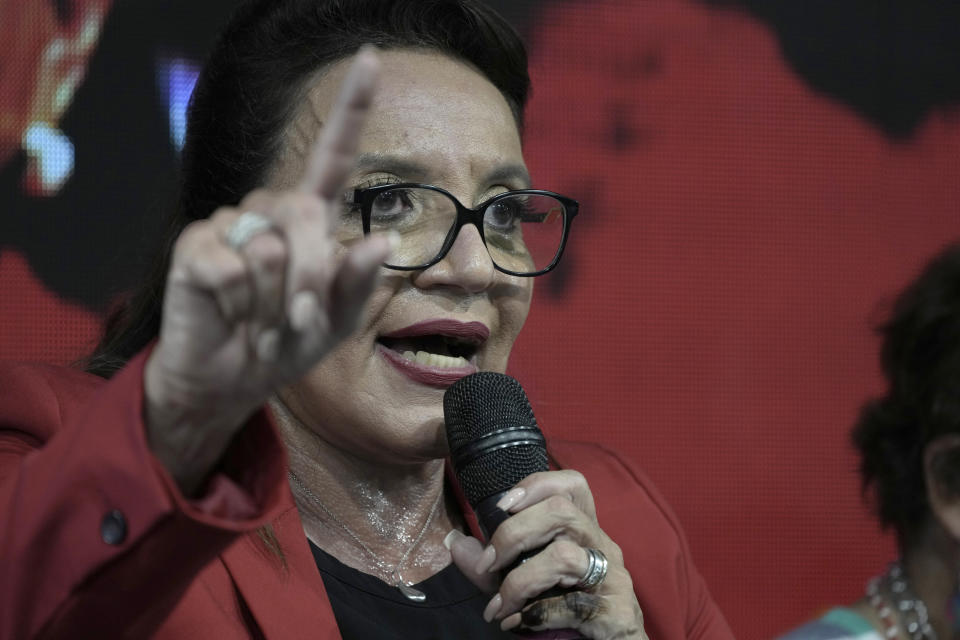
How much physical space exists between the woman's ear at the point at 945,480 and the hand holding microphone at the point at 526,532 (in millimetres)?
333

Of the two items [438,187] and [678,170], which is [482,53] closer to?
[438,187]

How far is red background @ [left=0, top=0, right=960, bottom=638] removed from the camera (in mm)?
2195

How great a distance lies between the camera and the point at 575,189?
2.19m

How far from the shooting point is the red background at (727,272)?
2.20 m

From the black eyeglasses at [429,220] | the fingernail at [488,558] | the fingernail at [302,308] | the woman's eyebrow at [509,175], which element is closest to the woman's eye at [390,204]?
the black eyeglasses at [429,220]

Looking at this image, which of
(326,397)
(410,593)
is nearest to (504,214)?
(326,397)

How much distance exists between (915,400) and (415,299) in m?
0.60

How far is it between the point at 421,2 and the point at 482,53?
0.37 feet

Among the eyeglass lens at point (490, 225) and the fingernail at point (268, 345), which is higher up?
the fingernail at point (268, 345)

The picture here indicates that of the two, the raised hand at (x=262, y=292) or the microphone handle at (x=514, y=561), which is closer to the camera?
the raised hand at (x=262, y=292)

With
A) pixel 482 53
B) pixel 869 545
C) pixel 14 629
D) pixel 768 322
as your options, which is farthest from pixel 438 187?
pixel 869 545

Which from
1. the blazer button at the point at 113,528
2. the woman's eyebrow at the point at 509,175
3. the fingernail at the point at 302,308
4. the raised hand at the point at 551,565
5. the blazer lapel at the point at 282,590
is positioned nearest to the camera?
the fingernail at the point at 302,308

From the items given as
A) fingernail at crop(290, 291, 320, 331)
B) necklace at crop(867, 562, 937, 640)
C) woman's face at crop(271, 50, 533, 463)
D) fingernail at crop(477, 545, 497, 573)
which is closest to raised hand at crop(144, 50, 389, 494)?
fingernail at crop(290, 291, 320, 331)

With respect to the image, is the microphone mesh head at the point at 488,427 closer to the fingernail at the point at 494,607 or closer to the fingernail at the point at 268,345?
the fingernail at the point at 494,607
